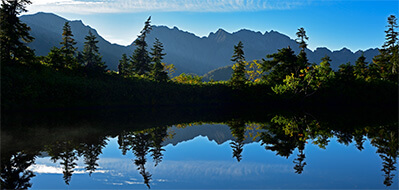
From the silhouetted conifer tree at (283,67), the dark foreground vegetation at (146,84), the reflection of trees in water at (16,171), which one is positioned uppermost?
the silhouetted conifer tree at (283,67)

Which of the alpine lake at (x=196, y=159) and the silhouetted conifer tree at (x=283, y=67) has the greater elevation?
the silhouetted conifer tree at (x=283, y=67)

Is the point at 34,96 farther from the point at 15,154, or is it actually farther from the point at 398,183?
the point at 398,183

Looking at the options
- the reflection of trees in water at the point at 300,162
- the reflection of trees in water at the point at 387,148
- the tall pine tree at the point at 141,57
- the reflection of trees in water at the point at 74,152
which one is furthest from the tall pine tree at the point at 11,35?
the reflection of trees in water at the point at 387,148

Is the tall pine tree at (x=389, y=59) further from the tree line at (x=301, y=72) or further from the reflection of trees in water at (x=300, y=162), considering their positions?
the reflection of trees in water at (x=300, y=162)

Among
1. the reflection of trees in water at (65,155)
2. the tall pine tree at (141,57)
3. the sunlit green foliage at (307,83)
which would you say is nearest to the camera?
the reflection of trees in water at (65,155)

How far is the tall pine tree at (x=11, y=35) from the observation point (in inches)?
1085

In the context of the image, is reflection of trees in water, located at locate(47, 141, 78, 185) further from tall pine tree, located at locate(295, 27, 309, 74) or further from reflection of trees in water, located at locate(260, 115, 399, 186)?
tall pine tree, located at locate(295, 27, 309, 74)

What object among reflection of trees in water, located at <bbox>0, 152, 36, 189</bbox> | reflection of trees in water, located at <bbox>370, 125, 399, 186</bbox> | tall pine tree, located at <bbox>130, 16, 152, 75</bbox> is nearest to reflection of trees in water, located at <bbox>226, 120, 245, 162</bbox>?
reflection of trees in water, located at <bbox>370, 125, 399, 186</bbox>

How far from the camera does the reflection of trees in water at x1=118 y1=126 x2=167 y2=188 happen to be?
883cm

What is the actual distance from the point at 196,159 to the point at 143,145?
267 cm

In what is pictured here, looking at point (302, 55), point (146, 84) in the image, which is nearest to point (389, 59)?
point (302, 55)

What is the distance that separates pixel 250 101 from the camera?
4112 cm

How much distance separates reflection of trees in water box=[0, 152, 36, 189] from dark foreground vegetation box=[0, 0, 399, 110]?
19189 mm

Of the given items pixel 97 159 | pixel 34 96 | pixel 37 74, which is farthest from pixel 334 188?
pixel 37 74
